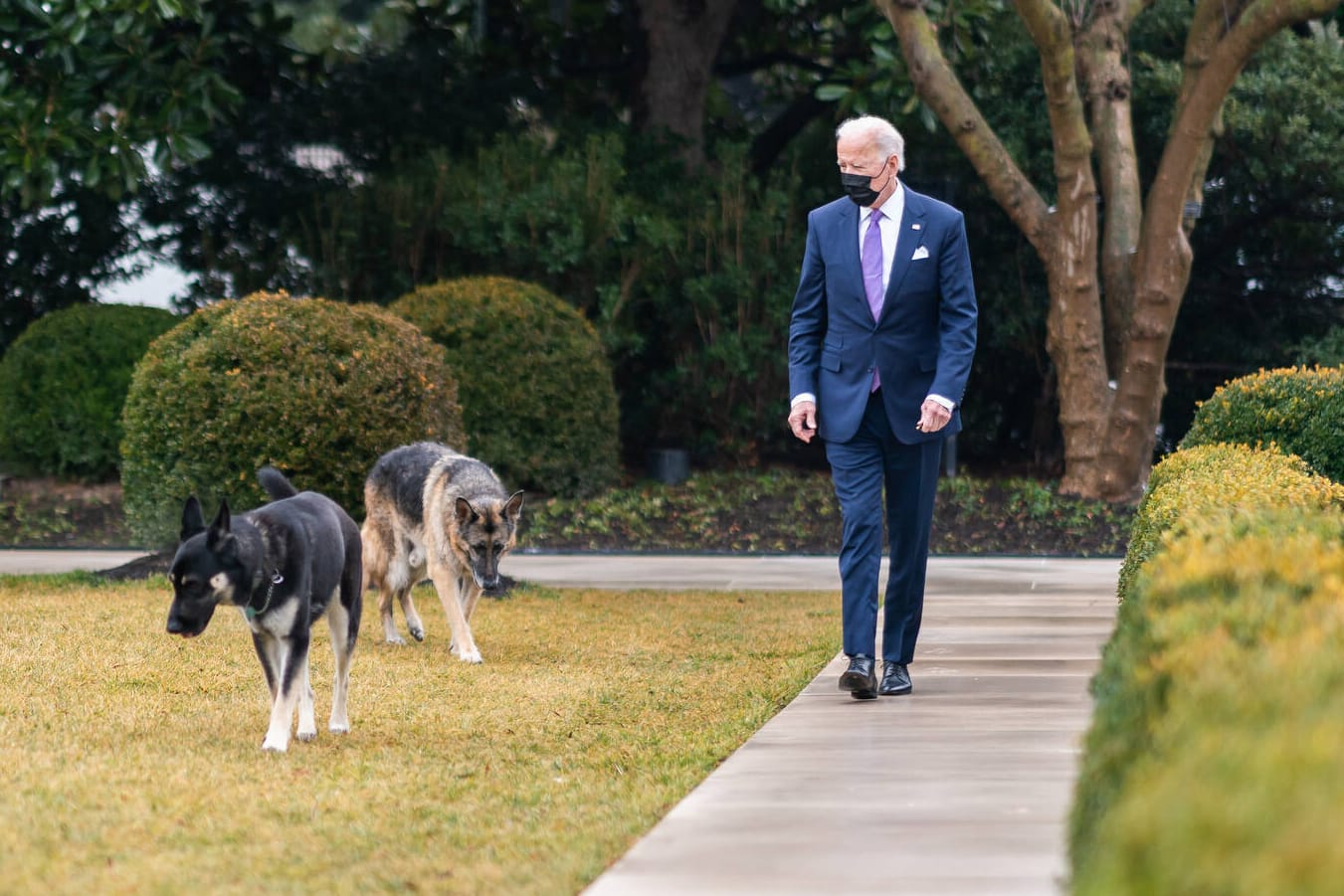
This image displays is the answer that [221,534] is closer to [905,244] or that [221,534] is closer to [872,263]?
[872,263]

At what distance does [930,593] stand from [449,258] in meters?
9.06

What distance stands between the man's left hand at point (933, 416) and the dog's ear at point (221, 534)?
2.96 meters

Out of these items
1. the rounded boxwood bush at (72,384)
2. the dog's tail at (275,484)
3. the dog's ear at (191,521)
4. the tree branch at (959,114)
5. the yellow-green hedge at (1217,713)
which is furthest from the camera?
the rounded boxwood bush at (72,384)

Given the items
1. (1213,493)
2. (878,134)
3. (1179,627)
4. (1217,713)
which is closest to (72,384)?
(878,134)

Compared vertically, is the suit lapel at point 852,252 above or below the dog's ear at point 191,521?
above

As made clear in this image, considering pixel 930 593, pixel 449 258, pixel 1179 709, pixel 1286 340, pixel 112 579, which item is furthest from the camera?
pixel 1286 340

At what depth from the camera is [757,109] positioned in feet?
83.3

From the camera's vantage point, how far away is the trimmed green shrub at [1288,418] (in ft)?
39.4

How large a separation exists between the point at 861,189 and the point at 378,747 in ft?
10.6

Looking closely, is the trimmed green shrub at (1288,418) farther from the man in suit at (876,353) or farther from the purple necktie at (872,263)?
the purple necktie at (872,263)

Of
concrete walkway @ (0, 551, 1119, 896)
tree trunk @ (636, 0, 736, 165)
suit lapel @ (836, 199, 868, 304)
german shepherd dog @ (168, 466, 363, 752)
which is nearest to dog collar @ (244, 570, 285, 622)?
german shepherd dog @ (168, 466, 363, 752)

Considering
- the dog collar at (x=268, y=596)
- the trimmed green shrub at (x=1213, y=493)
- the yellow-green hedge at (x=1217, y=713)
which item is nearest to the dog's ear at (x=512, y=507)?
the dog collar at (x=268, y=596)

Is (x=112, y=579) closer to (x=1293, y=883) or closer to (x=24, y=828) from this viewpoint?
(x=24, y=828)

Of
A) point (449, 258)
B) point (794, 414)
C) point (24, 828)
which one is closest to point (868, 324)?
point (794, 414)
